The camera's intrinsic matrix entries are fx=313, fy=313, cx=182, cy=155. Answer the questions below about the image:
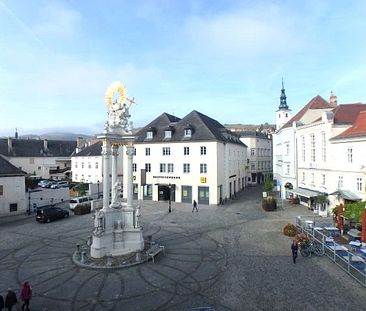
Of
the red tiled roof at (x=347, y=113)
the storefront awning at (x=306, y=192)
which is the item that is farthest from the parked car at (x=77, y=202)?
the red tiled roof at (x=347, y=113)

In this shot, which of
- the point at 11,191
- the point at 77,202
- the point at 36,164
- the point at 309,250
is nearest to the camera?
the point at 309,250

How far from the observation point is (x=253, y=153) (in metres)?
71.5

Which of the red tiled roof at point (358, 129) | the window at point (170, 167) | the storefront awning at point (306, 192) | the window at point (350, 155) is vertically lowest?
the storefront awning at point (306, 192)

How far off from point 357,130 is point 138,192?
93.0 feet

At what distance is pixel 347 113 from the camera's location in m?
33.5

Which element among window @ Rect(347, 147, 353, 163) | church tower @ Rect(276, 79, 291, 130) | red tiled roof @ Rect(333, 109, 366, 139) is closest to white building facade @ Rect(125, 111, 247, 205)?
red tiled roof @ Rect(333, 109, 366, 139)

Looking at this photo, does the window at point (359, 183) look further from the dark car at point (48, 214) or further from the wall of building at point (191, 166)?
the dark car at point (48, 214)

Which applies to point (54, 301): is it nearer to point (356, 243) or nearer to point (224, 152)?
point (356, 243)

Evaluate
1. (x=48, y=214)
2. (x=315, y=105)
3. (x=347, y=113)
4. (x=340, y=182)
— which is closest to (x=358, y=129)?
(x=347, y=113)

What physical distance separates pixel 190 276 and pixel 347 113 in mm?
27088

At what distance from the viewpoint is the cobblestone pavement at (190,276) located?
12734 millimetres

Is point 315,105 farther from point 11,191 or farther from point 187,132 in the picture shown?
point 11,191

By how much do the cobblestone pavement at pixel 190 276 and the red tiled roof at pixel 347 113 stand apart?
15236 mm

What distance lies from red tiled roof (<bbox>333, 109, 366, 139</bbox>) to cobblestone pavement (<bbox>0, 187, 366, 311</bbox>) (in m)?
12.1
